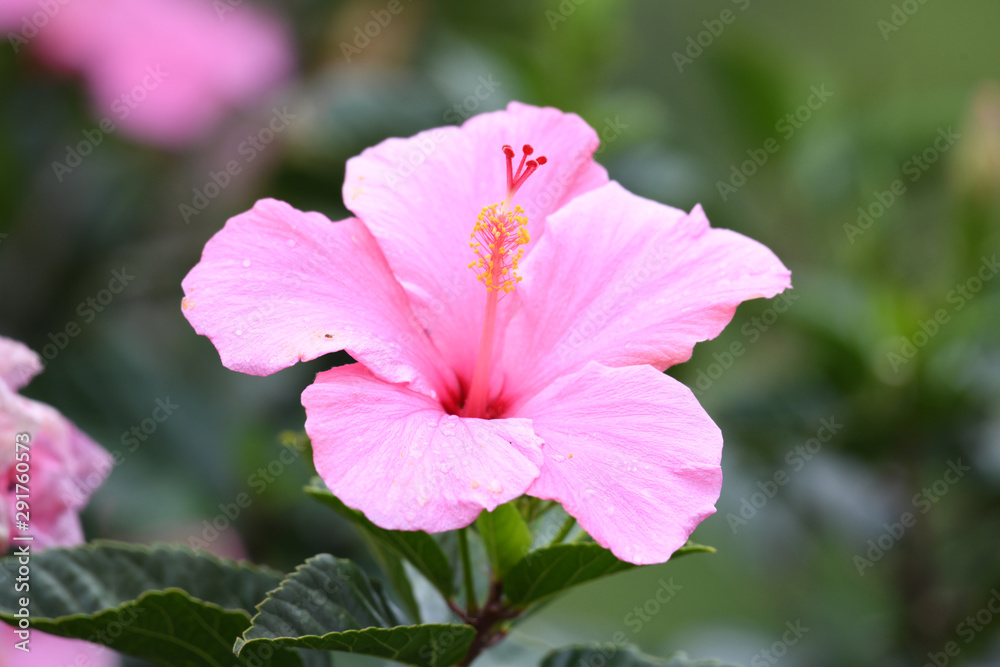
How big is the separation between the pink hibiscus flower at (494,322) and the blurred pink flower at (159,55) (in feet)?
3.61

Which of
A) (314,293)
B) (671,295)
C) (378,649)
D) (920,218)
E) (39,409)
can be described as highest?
(920,218)

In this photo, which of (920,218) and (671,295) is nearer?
(671,295)

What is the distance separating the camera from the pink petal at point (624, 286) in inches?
29.9

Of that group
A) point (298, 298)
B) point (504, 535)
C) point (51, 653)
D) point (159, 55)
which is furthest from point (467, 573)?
point (159, 55)

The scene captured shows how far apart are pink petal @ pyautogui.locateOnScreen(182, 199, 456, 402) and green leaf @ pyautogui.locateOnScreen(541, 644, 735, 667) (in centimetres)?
26

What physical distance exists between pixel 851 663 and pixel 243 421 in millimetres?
1105

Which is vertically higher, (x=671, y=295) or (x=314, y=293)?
(x=671, y=295)

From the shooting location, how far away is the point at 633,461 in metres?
0.67

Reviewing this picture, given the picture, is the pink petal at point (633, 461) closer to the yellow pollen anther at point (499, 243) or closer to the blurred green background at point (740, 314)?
the yellow pollen anther at point (499, 243)

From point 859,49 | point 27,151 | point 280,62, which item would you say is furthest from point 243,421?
point 859,49

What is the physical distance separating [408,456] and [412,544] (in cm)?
15

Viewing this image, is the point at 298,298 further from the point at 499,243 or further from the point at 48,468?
the point at 48,468

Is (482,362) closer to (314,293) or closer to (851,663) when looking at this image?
(314,293)

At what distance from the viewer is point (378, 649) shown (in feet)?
2.30
